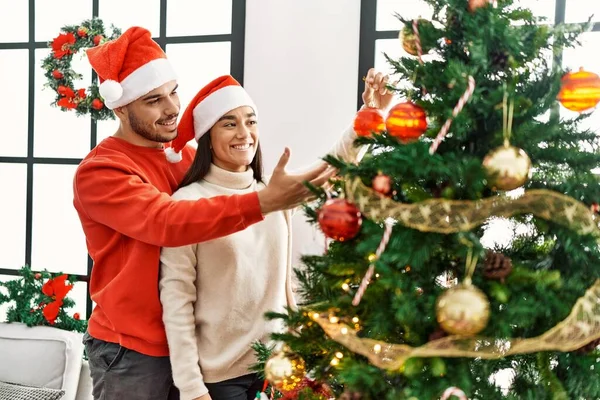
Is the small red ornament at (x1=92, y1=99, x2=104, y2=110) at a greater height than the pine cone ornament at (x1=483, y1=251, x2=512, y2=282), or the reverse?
the small red ornament at (x1=92, y1=99, x2=104, y2=110)

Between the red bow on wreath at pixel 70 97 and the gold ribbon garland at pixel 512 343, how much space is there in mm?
2196

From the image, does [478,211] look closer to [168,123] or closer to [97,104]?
[168,123]

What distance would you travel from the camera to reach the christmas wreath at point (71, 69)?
8.89 ft

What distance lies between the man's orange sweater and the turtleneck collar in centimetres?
14

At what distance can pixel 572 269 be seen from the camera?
99 centimetres

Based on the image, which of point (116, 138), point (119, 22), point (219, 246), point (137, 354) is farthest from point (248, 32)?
point (137, 354)

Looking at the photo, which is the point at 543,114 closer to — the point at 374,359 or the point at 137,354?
the point at 374,359

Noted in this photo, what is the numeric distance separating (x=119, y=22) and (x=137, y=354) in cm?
200

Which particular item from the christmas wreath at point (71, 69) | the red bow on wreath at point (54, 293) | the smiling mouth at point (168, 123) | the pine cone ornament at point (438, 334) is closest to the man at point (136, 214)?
the smiling mouth at point (168, 123)

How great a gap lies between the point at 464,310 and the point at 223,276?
0.77m

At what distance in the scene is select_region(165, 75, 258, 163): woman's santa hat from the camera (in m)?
1.59

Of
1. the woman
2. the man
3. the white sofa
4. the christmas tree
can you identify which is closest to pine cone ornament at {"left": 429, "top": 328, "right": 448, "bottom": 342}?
the christmas tree

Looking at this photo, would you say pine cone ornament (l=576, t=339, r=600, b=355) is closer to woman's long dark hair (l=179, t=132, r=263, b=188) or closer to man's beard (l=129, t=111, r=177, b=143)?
woman's long dark hair (l=179, t=132, r=263, b=188)

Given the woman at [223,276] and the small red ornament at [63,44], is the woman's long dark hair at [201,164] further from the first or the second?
the small red ornament at [63,44]
